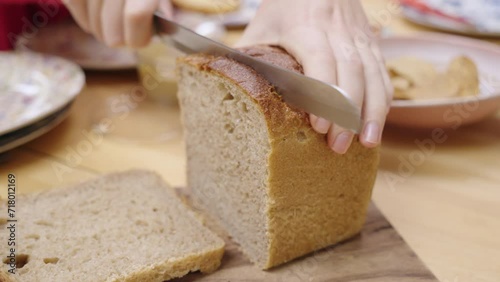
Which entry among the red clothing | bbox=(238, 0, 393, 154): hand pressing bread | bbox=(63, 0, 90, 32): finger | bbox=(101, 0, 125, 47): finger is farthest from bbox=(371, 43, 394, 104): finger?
the red clothing

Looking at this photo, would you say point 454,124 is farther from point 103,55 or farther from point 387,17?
point 103,55

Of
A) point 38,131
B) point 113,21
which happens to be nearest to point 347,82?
point 113,21

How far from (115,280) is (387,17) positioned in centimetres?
252

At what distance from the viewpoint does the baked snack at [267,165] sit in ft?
4.20

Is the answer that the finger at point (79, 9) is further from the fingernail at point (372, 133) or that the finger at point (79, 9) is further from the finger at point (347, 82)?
the fingernail at point (372, 133)

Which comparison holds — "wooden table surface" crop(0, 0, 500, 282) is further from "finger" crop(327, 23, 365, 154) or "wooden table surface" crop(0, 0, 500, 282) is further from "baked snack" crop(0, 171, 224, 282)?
"finger" crop(327, 23, 365, 154)

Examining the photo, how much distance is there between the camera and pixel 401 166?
189 centimetres

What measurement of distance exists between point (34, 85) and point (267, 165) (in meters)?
1.30

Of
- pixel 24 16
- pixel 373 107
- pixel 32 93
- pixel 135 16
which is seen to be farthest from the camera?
pixel 24 16

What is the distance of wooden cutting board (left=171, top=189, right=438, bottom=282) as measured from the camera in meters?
1.37

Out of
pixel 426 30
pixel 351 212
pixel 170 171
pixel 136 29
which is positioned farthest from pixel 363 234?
pixel 426 30

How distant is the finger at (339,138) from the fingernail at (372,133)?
0.04 m

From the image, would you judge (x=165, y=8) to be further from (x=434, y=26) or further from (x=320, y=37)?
(x=434, y=26)

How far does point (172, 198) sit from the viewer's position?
5.30ft
